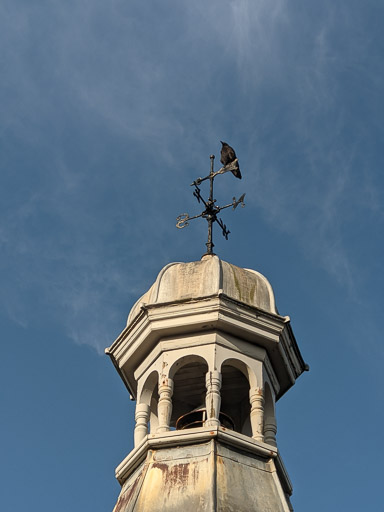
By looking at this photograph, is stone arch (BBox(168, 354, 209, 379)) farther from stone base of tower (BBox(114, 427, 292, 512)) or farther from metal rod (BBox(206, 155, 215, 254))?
metal rod (BBox(206, 155, 215, 254))

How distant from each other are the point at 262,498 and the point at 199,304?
3830 mm

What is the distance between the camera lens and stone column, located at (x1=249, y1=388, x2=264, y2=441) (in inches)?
734

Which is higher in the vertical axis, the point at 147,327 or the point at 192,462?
the point at 147,327

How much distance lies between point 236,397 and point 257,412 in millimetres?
2082

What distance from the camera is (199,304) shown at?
766 inches

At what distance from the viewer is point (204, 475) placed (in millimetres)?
17266

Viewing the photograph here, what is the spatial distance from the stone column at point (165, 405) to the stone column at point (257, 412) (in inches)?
57.6

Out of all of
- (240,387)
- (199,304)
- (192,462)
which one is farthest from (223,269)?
(192,462)

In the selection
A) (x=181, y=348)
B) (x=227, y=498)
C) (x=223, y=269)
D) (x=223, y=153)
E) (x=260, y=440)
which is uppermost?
(x=223, y=153)

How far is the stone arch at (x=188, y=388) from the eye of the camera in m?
20.4

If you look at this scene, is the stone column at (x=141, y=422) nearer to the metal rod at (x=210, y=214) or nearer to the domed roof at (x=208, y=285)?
the domed roof at (x=208, y=285)

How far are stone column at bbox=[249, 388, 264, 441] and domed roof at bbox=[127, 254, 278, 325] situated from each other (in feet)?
5.44

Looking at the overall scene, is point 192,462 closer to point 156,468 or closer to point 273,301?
point 156,468

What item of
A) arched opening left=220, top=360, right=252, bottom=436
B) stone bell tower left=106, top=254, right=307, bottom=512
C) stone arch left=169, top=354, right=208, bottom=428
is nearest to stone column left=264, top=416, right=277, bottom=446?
stone bell tower left=106, top=254, right=307, bottom=512
